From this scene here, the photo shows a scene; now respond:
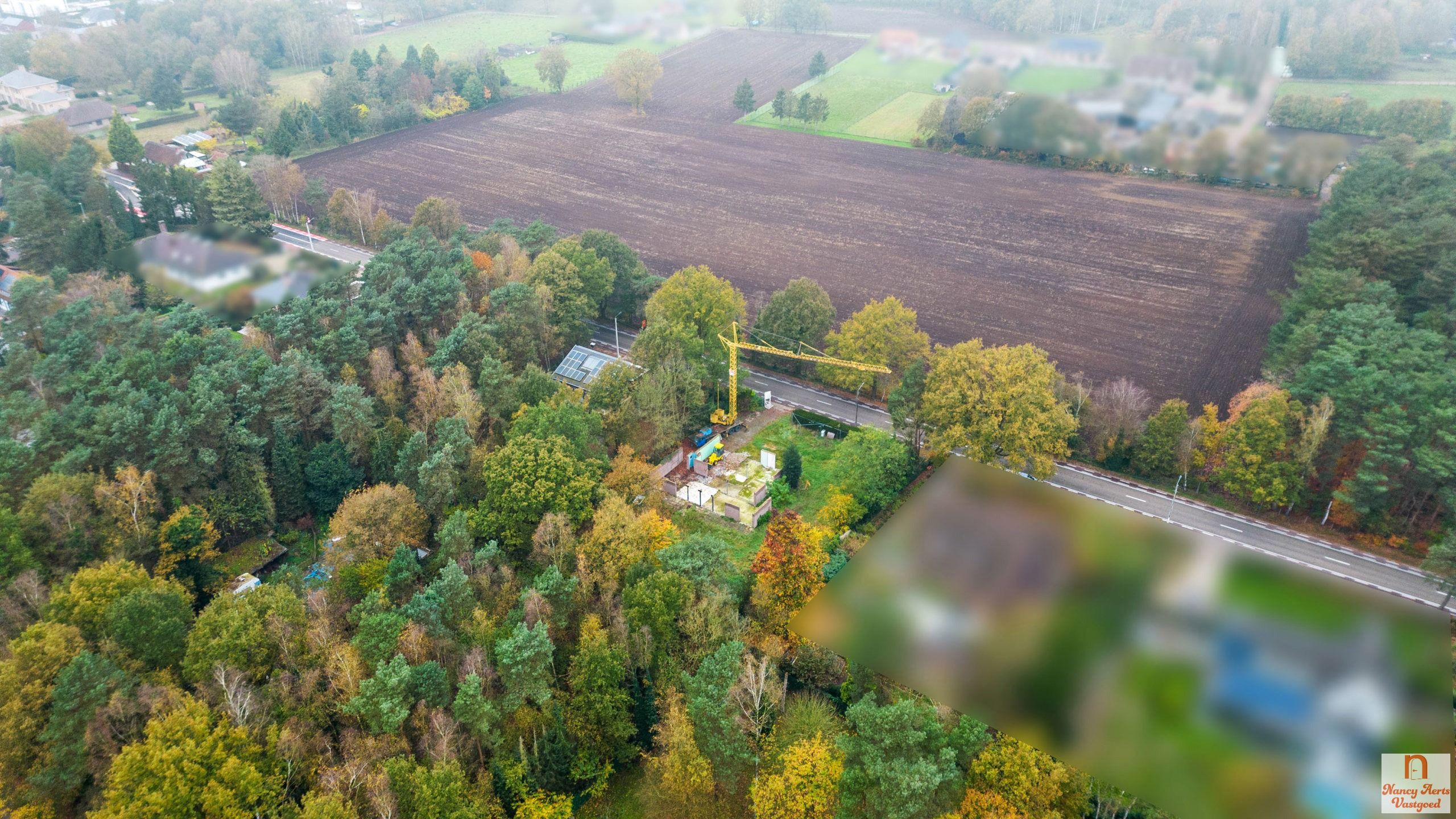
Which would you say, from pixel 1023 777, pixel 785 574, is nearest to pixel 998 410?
pixel 785 574

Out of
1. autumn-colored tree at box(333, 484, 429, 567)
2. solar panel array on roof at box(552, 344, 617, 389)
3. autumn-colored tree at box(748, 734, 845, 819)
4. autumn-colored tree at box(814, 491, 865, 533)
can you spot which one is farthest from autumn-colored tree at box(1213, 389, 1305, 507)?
autumn-colored tree at box(333, 484, 429, 567)

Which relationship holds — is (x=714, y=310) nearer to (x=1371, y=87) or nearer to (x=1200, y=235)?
(x=1200, y=235)

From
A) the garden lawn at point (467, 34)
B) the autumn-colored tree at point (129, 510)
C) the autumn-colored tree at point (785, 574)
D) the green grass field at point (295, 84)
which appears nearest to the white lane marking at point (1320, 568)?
the autumn-colored tree at point (785, 574)

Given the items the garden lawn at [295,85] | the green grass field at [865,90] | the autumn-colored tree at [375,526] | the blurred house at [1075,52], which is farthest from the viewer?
the green grass field at [865,90]

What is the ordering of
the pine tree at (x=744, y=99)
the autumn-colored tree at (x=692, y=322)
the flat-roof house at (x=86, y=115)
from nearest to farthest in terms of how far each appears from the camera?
the autumn-colored tree at (x=692, y=322), the flat-roof house at (x=86, y=115), the pine tree at (x=744, y=99)

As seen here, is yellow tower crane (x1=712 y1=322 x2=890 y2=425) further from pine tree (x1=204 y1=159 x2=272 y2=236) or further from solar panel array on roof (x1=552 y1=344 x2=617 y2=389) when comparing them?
pine tree (x1=204 y1=159 x2=272 y2=236)

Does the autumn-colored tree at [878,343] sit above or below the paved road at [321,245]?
above

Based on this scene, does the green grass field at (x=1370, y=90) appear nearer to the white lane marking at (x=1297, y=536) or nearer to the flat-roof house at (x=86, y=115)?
the white lane marking at (x=1297, y=536)

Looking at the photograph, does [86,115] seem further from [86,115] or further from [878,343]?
[878,343]
